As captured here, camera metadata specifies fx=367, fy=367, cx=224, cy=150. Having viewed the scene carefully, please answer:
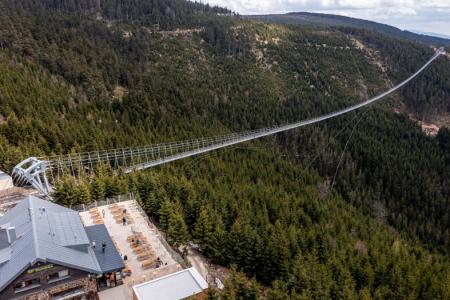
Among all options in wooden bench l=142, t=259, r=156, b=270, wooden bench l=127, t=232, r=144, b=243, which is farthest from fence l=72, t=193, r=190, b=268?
wooden bench l=142, t=259, r=156, b=270

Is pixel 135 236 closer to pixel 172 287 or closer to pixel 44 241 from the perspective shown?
pixel 172 287

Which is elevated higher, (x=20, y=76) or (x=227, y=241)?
(x=20, y=76)

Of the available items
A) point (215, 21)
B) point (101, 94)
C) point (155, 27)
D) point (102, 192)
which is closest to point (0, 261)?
point (102, 192)

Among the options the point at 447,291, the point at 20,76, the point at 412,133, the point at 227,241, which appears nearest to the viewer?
the point at 447,291

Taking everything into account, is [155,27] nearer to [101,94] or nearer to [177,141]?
[101,94]

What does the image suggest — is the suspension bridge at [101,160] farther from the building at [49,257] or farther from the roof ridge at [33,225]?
the roof ridge at [33,225]

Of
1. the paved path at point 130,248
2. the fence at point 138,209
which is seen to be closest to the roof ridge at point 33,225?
the paved path at point 130,248

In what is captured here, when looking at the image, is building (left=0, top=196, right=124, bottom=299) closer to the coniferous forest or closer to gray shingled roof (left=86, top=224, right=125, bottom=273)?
gray shingled roof (left=86, top=224, right=125, bottom=273)
